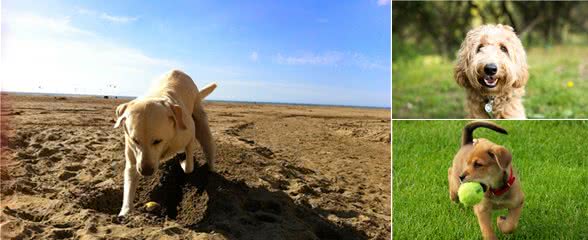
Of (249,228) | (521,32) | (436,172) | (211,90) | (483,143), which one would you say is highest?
(521,32)

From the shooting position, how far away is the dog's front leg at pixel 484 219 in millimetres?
3275

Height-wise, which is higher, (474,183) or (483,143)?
(483,143)

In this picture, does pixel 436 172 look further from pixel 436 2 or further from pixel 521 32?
pixel 521 32

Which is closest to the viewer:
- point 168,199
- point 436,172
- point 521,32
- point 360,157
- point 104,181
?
point 436,172

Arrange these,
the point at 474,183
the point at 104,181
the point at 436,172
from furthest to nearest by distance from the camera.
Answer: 1. the point at 104,181
2. the point at 436,172
3. the point at 474,183

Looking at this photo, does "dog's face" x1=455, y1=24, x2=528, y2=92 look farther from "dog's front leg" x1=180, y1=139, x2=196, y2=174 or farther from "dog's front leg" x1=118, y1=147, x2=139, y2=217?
"dog's front leg" x1=118, y1=147, x2=139, y2=217

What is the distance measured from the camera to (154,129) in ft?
11.5

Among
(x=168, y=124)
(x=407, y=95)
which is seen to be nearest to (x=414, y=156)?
(x=168, y=124)

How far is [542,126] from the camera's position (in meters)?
4.61

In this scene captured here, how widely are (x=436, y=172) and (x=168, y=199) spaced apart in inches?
89.9

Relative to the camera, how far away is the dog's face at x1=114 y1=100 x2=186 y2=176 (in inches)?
137

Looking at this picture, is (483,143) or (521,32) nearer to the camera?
(483,143)

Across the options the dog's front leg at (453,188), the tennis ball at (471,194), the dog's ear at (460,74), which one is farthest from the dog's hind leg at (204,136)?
the tennis ball at (471,194)

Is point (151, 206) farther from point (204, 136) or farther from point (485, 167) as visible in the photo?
point (485, 167)
